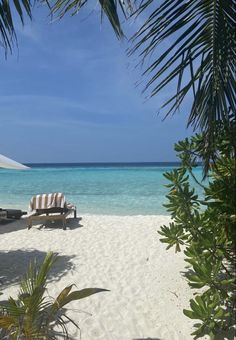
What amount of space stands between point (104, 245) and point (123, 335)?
12.1ft

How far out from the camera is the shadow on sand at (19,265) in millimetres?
5266

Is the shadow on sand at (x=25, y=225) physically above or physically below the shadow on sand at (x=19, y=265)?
above

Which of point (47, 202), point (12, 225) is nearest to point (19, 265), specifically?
point (12, 225)

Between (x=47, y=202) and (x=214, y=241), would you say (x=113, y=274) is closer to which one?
(x=214, y=241)

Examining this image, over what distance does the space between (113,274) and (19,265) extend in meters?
1.69


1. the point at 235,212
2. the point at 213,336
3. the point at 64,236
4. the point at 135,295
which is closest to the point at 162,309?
the point at 135,295

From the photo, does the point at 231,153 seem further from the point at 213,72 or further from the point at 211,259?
the point at 213,72

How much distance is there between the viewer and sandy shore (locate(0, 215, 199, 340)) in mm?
3803

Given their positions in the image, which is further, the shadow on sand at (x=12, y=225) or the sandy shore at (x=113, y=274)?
the shadow on sand at (x=12, y=225)

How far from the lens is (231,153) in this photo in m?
3.79

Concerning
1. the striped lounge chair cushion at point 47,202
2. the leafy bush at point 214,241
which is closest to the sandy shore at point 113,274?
the leafy bush at point 214,241

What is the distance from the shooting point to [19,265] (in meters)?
5.93

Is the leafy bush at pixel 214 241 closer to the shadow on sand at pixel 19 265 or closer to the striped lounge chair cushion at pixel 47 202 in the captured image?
the shadow on sand at pixel 19 265

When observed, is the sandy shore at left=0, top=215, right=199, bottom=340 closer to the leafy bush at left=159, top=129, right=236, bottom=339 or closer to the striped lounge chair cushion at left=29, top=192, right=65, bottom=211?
the leafy bush at left=159, top=129, right=236, bottom=339
